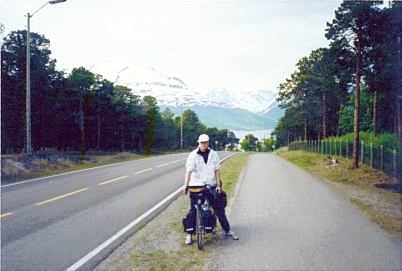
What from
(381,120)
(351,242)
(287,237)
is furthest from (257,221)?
(381,120)

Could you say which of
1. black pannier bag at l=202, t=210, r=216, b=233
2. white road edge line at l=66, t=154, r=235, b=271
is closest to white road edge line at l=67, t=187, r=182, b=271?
white road edge line at l=66, t=154, r=235, b=271

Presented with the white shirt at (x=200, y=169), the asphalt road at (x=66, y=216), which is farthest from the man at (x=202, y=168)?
the asphalt road at (x=66, y=216)

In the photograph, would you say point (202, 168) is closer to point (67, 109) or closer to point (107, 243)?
point (107, 243)

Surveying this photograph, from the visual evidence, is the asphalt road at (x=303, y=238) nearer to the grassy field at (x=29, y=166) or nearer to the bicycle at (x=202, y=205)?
the bicycle at (x=202, y=205)

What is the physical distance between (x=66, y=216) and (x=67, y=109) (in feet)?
173

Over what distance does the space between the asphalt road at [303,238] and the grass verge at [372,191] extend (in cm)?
37

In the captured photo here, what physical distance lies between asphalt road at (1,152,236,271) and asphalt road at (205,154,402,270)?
2315 millimetres

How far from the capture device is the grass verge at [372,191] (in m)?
9.30

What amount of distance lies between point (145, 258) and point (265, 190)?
27.7 feet

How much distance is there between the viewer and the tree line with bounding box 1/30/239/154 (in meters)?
43.0

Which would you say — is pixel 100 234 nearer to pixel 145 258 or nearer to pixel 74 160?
pixel 145 258

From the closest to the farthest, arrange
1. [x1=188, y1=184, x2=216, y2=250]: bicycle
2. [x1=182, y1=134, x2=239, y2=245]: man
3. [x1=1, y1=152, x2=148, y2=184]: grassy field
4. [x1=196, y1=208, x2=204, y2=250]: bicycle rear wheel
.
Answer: [x1=196, y1=208, x2=204, y2=250]: bicycle rear wheel → [x1=188, y1=184, x2=216, y2=250]: bicycle → [x1=182, y1=134, x2=239, y2=245]: man → [x1=1, y1=152, x2=148, y2=184]: grassy field

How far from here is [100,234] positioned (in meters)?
7.73

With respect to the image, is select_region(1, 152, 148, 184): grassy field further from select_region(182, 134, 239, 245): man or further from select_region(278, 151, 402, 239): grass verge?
select_region(278, 151, 402, 239): grass verge
